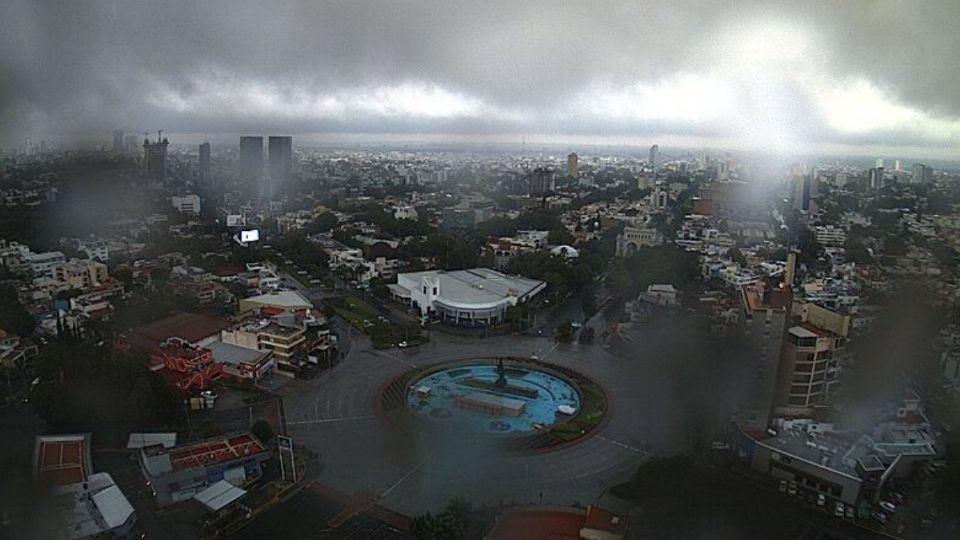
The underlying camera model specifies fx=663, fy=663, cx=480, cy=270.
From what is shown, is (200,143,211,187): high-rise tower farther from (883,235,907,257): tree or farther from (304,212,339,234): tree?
(883,235,907,257): tree

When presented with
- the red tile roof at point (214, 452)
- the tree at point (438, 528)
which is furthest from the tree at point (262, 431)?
the tree at point (438, 528)

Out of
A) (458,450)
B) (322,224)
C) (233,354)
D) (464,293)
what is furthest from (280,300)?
(322,224)

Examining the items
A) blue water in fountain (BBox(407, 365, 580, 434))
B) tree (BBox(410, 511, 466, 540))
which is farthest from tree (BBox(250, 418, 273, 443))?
tree (BBox(410, 511, 466, 540))

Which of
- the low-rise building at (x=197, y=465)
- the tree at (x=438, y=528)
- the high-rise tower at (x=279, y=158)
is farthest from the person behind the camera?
the high-rise tower at (x=279, y=158)

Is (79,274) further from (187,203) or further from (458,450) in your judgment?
(187,203)

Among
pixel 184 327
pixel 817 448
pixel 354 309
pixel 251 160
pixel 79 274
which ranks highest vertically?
pixel 251 160

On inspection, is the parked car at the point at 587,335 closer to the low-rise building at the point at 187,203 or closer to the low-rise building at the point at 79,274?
the low-rise building at the point at 79,274
